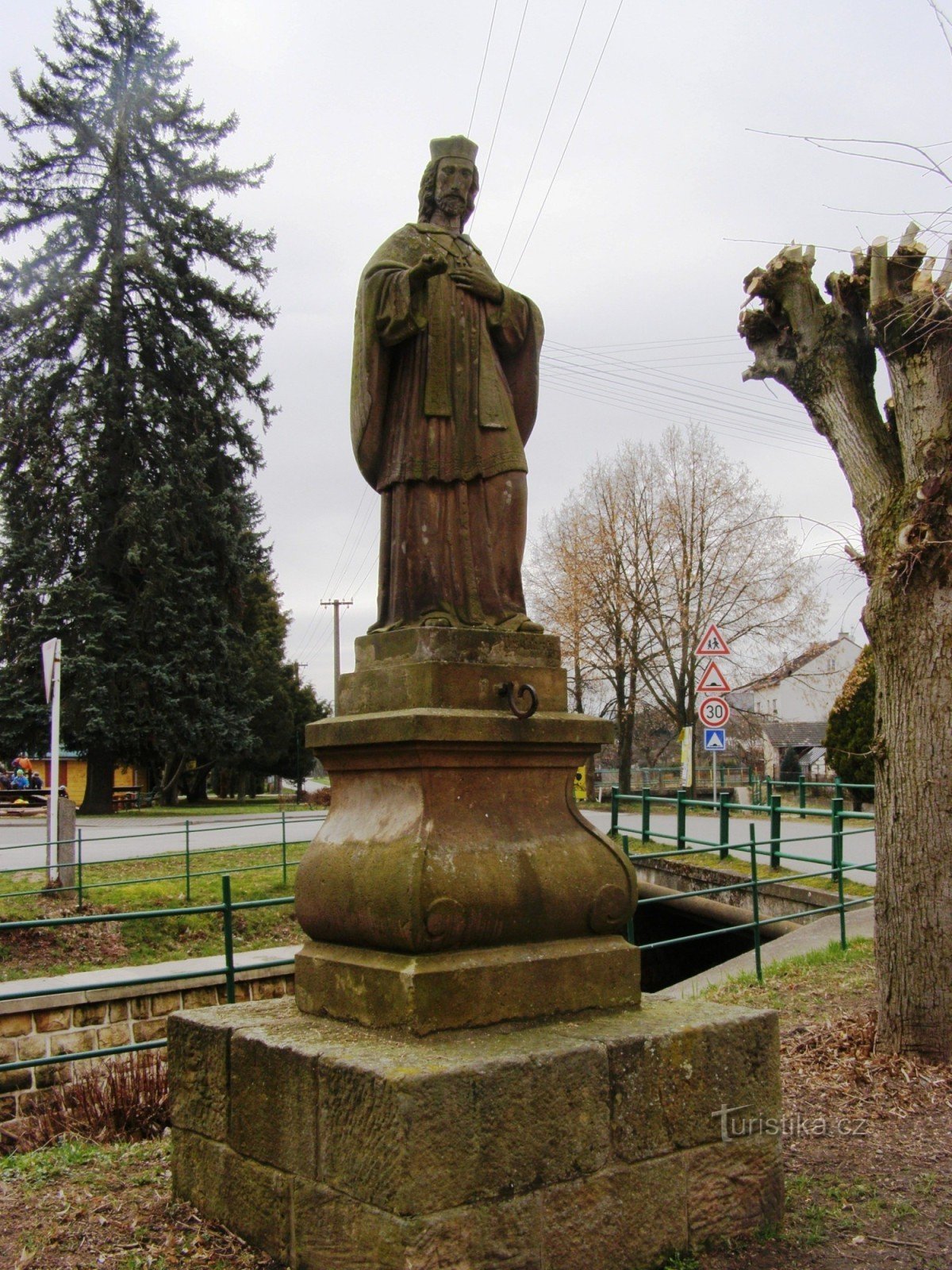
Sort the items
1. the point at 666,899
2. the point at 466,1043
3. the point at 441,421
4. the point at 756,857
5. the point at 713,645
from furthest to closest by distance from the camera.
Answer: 1. the point at 713,645
2. the point at 756,857
3. the point at 666,899
4. the point at 441,421
5. the point at 466,1043

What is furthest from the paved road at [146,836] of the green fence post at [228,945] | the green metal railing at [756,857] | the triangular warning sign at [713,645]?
the green fence post at [228,945]

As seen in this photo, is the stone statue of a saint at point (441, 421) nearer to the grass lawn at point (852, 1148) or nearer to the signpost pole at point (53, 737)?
the grass lawn at point (852, 1148)

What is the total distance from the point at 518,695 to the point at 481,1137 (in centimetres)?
154

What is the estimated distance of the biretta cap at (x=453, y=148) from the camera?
4.80 m

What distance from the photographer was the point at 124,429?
2942cm

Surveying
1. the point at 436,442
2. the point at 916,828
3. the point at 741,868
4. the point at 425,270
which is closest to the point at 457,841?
the point at 436,442

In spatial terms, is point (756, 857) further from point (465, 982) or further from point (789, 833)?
point (465, 982)

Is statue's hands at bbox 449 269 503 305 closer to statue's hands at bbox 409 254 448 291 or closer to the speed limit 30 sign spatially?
statue's hands at bbox 409 254 448 291

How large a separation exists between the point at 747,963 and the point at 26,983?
568 cm

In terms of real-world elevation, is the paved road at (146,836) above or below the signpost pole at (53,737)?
below

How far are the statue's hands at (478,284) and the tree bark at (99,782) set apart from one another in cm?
2565

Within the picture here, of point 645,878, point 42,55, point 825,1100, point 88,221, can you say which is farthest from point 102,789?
point 825,1100

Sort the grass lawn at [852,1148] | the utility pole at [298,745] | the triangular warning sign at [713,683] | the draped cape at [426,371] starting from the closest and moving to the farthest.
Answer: the grass lawn at [852,1148], the draped cape at [426,371], the triangular warning sign at [713,683], the utility pole at [298,745]

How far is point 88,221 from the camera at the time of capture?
30.4 metres
